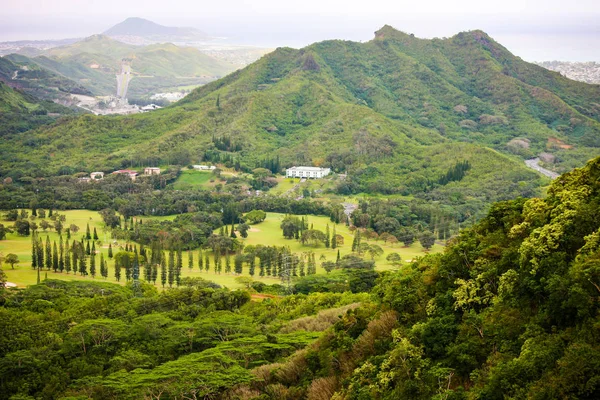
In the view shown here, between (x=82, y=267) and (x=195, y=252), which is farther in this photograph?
(x=195, y=252)

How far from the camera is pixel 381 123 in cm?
11125

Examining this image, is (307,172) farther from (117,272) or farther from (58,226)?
(117,272)

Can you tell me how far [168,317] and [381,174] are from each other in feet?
202

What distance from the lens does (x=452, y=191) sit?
8394 centimetres

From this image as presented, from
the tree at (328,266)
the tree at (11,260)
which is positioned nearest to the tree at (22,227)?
the tree at (11,260)

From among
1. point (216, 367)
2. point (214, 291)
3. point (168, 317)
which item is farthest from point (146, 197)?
point (216, 367)

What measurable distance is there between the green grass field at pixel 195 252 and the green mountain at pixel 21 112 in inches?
1630

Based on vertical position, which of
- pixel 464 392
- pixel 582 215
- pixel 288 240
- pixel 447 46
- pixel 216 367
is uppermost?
pixel 447 46

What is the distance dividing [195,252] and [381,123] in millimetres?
57336

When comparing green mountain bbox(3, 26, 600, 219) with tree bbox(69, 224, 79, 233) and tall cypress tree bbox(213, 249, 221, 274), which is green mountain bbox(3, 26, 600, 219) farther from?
tree bbox(69, 224, 79, 233)

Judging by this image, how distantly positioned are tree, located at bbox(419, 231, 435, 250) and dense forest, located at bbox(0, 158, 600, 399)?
2988 centimetres

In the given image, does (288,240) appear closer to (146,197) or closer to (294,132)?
(146,197)

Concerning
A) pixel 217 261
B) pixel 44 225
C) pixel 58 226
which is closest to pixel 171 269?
pixel 217 261

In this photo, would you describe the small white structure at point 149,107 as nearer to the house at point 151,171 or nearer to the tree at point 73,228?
the house at point 151,171
